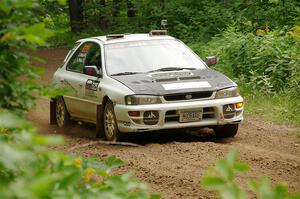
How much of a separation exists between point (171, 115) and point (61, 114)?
3.13 metres

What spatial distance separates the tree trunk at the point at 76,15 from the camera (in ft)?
112

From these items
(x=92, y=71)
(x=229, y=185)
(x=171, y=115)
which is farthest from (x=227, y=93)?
(x=229, y=185)

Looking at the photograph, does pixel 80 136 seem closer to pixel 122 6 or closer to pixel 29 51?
pixel 29 51

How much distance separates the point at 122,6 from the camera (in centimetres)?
3356

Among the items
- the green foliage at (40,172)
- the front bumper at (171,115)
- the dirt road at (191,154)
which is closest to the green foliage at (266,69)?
the dirt road at (191,154)

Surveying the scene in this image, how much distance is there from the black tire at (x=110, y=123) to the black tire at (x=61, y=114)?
171 centimetres

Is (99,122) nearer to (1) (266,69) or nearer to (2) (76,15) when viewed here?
(1) (266,69)

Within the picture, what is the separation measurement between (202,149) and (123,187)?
22.8 feet

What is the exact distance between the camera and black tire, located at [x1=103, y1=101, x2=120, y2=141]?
11.0 meters

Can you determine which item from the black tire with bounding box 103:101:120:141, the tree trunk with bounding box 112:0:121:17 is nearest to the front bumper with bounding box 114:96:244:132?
the black tire with bounding box 103:101:120:141

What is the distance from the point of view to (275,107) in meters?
14.2

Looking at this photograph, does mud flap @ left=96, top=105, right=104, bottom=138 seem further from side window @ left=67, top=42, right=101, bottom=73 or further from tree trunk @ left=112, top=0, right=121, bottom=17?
tree trunk @ left=112, top=0, right=121, bottom=17

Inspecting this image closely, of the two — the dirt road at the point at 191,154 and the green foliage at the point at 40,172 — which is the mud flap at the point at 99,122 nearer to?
the dirt road at the point at 191,154

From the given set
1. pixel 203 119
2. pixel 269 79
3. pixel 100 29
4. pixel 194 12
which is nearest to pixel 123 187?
pixel 203 119
